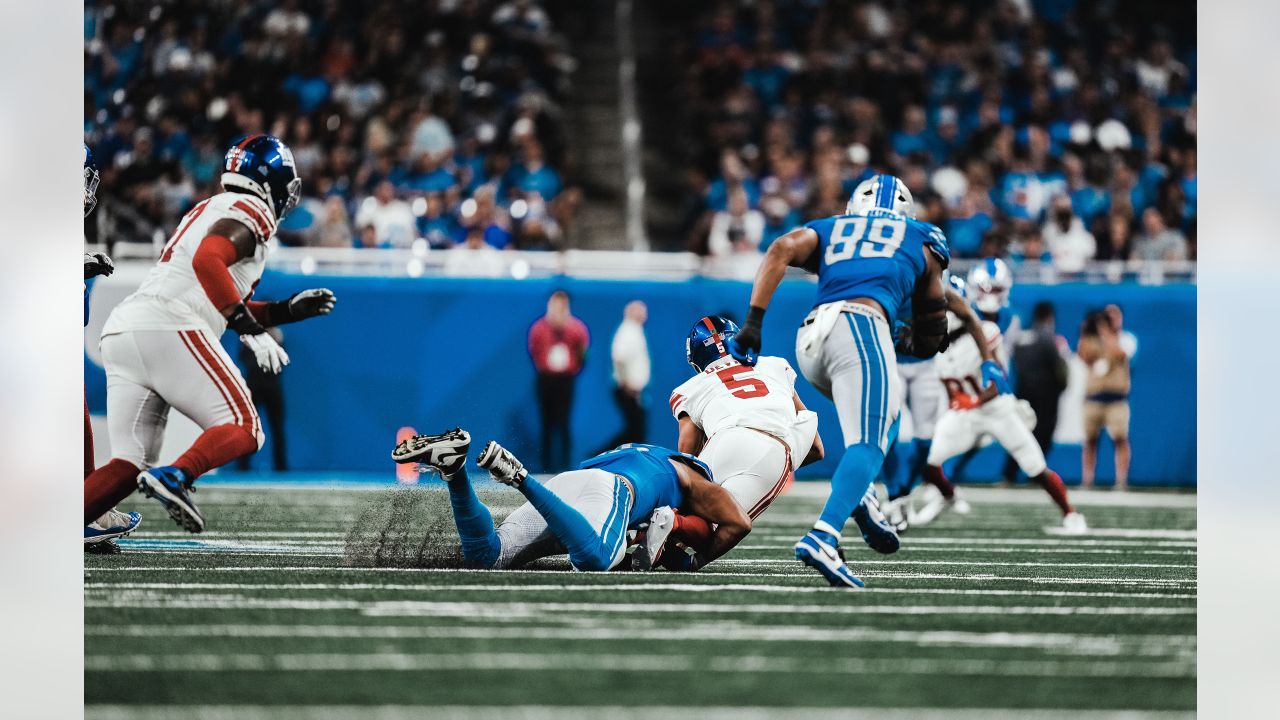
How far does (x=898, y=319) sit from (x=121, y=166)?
6.76 meters

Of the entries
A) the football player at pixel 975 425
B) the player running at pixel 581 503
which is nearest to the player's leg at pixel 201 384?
the player running at pixel 581 503

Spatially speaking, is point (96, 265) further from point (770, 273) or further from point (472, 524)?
point (770, 273)

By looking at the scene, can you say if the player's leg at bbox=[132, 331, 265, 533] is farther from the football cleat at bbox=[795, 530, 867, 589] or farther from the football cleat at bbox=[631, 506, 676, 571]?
the football cleat at bbox=[795, 530, 867, 589]

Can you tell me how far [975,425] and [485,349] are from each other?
4923 millimetres

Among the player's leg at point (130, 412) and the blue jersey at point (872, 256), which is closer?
the blue jersey at point (872, 256)

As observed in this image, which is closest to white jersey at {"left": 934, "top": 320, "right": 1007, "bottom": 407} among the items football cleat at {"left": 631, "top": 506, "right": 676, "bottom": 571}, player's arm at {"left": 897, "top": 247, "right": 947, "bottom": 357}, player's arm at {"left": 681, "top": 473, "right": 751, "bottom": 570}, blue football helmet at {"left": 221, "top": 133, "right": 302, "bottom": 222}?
player's arm at {"left": 897, "top": 247, "right": 947, "bottom": 357}

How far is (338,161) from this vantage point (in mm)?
14445

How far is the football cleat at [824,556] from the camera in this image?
5.45 m

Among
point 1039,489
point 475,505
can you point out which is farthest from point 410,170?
point 475,505

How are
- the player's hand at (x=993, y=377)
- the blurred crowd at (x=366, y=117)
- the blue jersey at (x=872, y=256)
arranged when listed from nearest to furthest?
the blue jersey at (x=872, y=256) → the player's hand at (x=993, y=377) → the blurred crowd at (x=366, y=117)

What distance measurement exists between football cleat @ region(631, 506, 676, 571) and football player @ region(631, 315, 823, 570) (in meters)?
0.52

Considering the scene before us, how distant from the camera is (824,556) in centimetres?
547

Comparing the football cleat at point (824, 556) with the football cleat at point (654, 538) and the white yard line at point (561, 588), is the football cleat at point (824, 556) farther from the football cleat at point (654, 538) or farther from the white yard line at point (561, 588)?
the football cleat at point (654, 538)
